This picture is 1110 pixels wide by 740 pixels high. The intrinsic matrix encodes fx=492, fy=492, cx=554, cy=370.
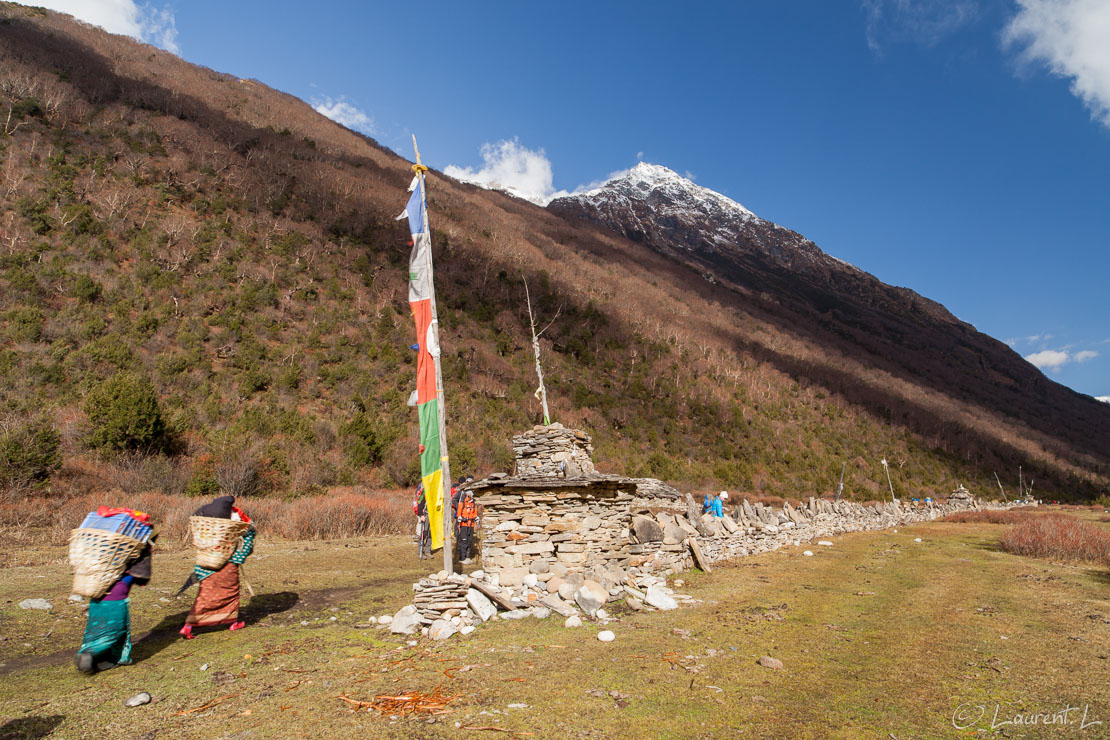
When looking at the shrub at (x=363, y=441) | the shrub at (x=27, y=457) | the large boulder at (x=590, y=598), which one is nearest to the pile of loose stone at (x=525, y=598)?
the large boulder at (x=590, y=598)

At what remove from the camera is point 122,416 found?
59.1 feet

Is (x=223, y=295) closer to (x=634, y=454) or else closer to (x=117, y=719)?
(x=634, y=454)

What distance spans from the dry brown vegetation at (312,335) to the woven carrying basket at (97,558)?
45.1ft

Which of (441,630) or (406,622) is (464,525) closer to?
(406,622)

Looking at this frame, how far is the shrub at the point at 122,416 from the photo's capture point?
699 inches

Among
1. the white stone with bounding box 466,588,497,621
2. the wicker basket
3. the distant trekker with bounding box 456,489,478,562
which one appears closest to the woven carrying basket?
the wicker basket

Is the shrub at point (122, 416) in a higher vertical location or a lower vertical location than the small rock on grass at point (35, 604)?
higher

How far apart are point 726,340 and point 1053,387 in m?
93.7

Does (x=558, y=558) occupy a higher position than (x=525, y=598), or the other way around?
(x=558, y=558)

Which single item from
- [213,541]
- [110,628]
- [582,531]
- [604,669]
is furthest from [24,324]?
[604,669]

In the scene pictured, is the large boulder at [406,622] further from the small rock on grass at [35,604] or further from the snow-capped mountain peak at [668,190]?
the snow-capped mountain peak at [668,190]

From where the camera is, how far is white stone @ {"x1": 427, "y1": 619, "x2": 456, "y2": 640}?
596cm

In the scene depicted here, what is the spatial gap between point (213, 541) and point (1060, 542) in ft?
63.3

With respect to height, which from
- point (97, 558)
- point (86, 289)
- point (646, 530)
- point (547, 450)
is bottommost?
point (646, 530)
